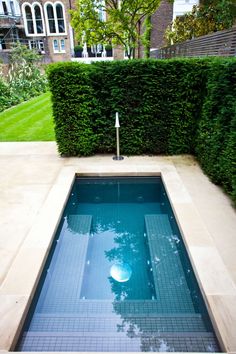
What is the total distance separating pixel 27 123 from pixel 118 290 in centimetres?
818

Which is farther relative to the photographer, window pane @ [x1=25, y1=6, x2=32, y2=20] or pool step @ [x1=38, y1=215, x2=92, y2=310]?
window pane @ [x1=25, y1=6, x2=32, y2=20]

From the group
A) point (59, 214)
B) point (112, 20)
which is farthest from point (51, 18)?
point (59, 214)

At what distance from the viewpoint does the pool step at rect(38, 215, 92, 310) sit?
3.01 metres

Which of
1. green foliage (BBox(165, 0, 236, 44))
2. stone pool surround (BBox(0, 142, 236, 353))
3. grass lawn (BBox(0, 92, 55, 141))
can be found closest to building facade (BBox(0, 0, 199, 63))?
green foliage (BBox(165, 0, 236, 44))

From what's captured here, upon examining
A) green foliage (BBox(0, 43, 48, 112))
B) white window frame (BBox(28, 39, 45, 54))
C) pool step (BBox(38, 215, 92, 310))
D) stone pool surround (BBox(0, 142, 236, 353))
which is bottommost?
pool step (BBox(38, 215, 92, 310))

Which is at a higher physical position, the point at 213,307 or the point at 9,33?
the point at 9,33

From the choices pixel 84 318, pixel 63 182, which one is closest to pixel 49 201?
pixel 63 182

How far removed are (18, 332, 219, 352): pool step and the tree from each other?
12688mm

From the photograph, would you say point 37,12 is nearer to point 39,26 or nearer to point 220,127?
point 39,26

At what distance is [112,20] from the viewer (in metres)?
12.3

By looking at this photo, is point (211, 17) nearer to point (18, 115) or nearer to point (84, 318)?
point (18, 115)

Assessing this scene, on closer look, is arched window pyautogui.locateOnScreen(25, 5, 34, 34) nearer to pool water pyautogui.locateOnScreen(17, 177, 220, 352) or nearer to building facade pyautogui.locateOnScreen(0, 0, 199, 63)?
building facade pyautogui.locateOnScreen(0, 0, 199, 63)

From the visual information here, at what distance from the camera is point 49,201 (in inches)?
179

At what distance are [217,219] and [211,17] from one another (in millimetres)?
11416
